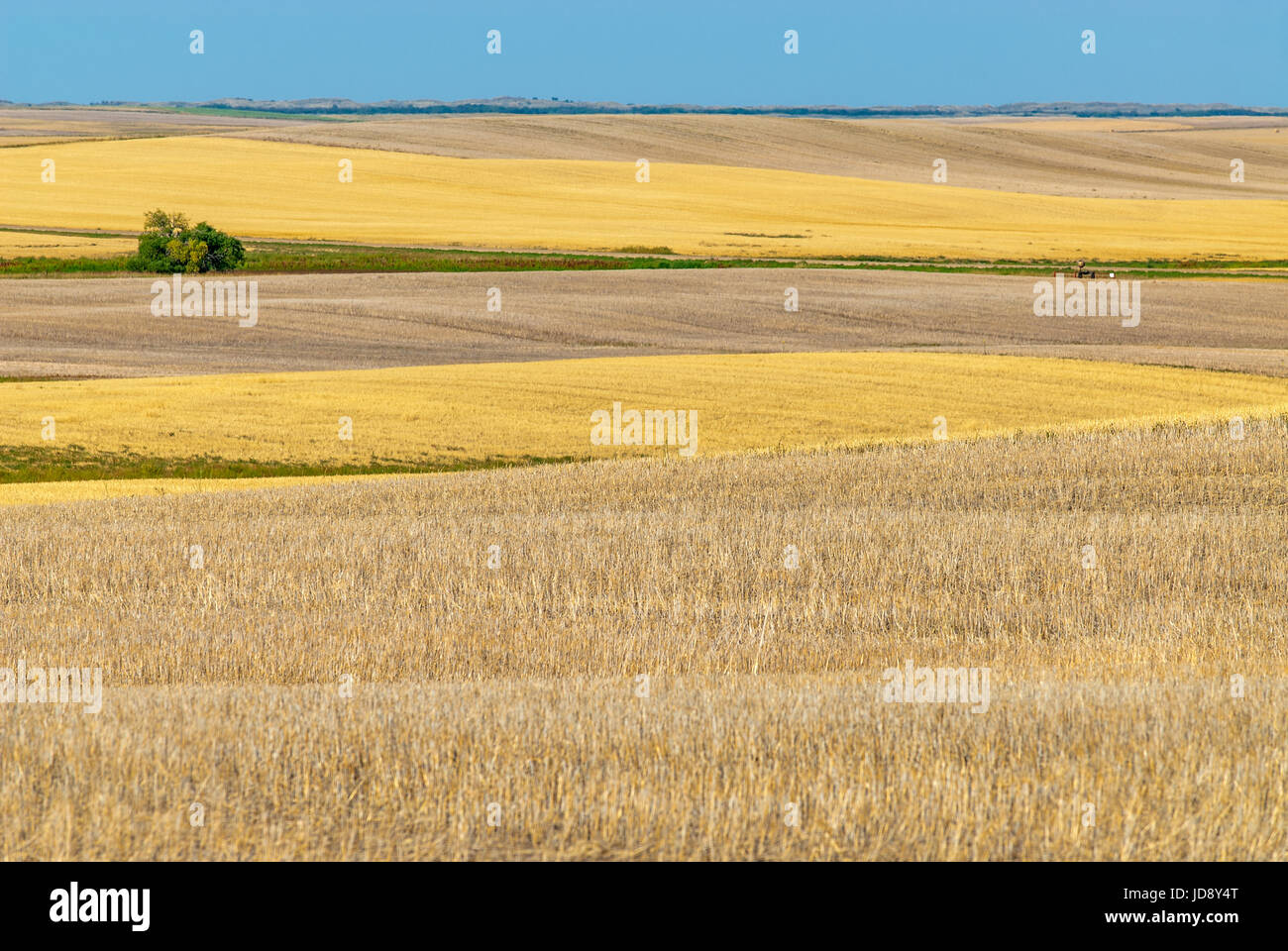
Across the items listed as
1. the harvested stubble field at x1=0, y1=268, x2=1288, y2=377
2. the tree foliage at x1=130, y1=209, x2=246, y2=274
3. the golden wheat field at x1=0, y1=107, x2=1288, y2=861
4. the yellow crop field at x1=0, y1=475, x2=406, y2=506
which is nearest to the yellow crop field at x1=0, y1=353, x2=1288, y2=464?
the golden wheat field at x1=0, y1=107, x2=1288, y2=861

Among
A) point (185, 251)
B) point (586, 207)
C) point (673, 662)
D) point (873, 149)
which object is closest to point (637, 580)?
point (673, 662)

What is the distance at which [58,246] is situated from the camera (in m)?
71.2

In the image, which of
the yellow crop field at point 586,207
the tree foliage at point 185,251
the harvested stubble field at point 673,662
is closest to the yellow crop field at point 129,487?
the harvested stubble field at point 673,662

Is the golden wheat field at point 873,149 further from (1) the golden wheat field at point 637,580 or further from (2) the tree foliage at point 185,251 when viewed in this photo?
(1) the golden wheat field at point 637,580

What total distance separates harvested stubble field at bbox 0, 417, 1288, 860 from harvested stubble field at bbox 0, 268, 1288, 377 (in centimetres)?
2466

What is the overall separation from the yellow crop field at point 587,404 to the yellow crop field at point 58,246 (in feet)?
118

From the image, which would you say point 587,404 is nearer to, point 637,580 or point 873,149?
point 637,580

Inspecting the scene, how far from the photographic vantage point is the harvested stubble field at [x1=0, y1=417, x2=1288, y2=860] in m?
5.64

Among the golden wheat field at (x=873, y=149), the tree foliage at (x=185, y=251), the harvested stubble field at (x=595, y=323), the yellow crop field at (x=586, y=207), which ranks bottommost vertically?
the harvested stubble field at (x=595, y=323)

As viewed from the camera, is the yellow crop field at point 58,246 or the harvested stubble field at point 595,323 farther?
the yellow crop field at point 58,246

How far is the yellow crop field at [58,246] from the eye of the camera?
226ft

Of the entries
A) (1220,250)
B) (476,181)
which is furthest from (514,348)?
(476,181)
